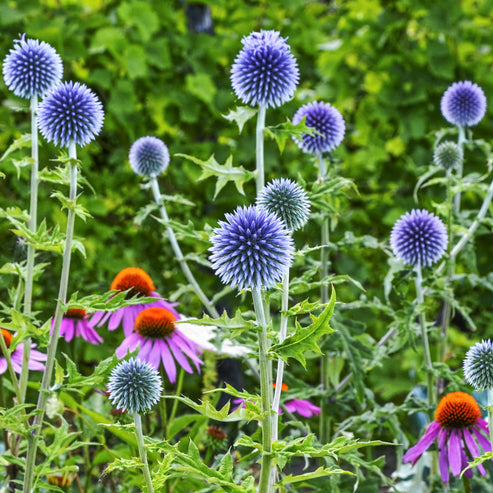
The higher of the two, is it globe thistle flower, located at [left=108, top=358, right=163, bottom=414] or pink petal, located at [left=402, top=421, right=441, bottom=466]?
pink petal, located at [left=402, top=421, right=441, bottom=466]

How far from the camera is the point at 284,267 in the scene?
1.30 meters

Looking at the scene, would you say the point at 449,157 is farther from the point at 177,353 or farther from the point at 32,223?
the point at 32,223

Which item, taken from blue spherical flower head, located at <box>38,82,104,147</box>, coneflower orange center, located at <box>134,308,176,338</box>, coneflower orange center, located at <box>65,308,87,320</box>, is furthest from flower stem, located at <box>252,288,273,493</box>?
coneflower orange center, located at <box>65,308,87,320</box>

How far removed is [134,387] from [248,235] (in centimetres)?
41

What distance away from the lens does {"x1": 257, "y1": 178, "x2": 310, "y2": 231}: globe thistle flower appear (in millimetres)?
1480

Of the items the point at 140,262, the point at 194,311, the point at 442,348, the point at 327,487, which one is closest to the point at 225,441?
the point at 327,487

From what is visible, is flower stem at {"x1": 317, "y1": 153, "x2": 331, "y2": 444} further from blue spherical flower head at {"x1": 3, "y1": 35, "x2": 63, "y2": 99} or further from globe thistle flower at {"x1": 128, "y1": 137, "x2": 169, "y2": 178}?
blue spherical flower head at {"x1": 3, "y1": 35, "x2": 63, "y2": 99}

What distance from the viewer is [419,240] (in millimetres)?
1966

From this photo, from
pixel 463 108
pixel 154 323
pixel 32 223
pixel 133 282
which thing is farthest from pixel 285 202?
pixel 463 108

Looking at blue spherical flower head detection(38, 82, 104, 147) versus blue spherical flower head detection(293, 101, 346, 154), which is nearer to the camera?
blue spherical flower head detection(38, 82, 104, 147)

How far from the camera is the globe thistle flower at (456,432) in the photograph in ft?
5.58

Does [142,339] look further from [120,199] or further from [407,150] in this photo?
[407,150]

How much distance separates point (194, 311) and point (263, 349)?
221 cm

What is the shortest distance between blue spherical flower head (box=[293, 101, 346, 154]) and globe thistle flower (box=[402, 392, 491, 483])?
2.67 feet
